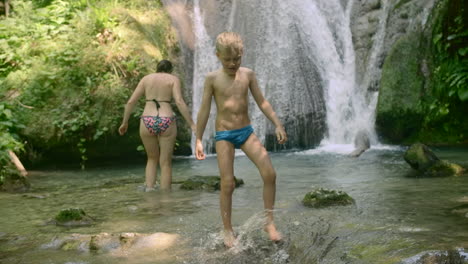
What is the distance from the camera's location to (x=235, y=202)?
6.87 m

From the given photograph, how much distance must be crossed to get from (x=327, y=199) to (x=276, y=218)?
34.7 inches

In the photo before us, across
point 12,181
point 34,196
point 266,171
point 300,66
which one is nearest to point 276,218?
point 266,171

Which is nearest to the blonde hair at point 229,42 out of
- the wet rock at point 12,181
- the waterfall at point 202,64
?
the wet rock at point 12,181

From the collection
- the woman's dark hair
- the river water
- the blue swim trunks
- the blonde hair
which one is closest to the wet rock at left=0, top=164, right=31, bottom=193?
the river water

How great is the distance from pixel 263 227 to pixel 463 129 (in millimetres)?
8416

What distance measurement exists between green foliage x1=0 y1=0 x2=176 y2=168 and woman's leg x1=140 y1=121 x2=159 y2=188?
4.03 meters

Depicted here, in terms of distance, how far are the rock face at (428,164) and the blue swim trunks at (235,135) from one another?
414 centimetres

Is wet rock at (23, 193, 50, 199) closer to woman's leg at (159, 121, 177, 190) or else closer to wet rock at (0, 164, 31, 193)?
wet rock at (0, 164, 31, 193)

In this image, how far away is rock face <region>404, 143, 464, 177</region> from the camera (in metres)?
7.89

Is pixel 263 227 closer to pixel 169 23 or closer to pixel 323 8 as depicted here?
pixel 169 23

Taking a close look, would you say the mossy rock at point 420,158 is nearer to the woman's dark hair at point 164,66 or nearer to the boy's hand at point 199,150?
the woman's dark hair at point 164,66

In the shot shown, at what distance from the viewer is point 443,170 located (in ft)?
26.0

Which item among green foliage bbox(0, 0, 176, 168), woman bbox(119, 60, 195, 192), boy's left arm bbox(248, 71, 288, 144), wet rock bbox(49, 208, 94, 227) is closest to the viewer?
boy's left arm bbox(248, 71, 288, 144)

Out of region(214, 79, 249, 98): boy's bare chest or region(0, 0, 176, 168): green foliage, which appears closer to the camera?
region(214, 79, 249, 98): boy's bare chest
